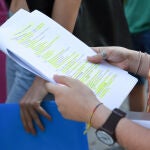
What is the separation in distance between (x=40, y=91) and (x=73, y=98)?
21 cm

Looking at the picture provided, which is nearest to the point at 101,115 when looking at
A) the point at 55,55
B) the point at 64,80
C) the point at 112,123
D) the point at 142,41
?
the point at 112,123

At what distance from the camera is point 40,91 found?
1.07m

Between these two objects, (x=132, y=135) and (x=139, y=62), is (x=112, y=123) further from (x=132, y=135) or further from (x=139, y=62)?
(x=139, y=62)

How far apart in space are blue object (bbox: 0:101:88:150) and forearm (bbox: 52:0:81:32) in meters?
0.27

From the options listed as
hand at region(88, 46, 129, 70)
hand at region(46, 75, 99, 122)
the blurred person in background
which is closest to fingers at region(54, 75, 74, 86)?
hand at region(46, 75, 99, 122)

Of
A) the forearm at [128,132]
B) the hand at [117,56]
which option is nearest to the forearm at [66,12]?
the hand at [117,56]

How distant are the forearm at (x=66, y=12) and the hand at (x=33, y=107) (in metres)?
0.21

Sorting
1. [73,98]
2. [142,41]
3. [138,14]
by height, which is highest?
[73,98]

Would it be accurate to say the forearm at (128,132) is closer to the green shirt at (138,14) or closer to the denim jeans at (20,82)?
the denim jeans at (20,82)

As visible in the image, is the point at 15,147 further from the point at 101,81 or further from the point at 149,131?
the point at 149,131

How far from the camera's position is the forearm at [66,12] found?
1.11 metres

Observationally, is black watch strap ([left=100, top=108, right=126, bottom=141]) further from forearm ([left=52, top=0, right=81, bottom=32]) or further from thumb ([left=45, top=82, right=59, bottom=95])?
forearm ([left=52, top=0, right=81, bottom=32])

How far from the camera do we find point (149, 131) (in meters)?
0.83

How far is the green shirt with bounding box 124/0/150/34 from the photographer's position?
1744mm
